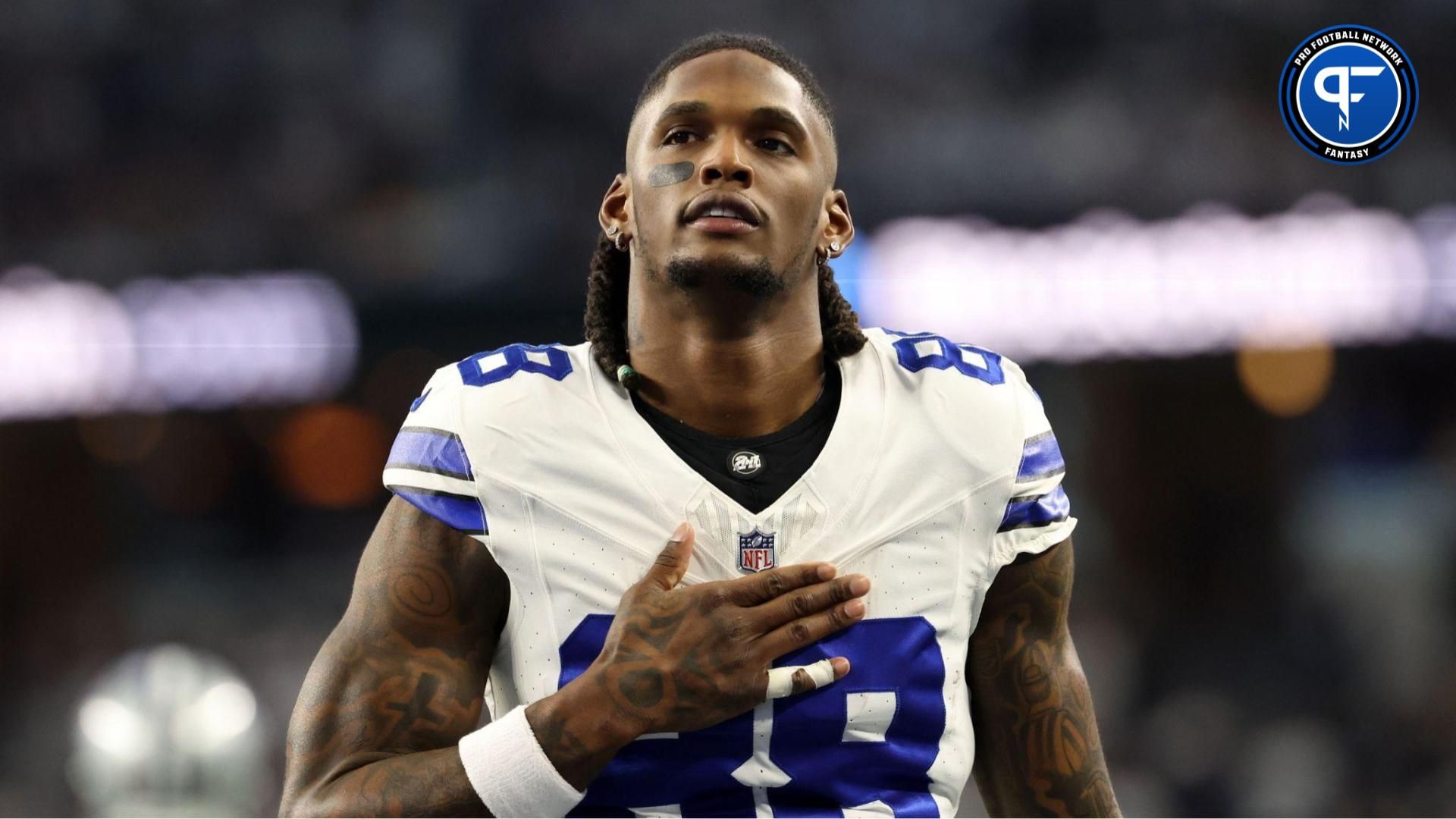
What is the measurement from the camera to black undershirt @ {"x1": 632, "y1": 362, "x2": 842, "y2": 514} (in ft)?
7.14

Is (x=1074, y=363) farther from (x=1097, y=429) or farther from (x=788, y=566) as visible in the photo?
(x=788, y=566)

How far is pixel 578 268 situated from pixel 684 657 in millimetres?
5479

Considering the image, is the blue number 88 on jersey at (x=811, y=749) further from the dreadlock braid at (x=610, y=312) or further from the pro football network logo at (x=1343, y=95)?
the pro football network logo at (x=1343, y=95)

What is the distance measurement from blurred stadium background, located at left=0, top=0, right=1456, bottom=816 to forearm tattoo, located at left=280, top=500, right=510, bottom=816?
16.9ft

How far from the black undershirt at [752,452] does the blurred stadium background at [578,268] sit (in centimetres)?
499

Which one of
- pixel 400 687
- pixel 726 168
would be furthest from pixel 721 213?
pixel 400 687

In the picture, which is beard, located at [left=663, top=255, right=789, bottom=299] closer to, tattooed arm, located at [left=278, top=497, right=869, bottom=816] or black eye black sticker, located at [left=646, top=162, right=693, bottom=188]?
black eye black sticker, located at [left=646, top=162, right=693, bottom=188]

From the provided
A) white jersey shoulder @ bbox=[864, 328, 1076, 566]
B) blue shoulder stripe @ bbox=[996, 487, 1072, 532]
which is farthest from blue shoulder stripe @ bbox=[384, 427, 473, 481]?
blue shoulder stripe @ bbox=[996, 487, 1072, 532]

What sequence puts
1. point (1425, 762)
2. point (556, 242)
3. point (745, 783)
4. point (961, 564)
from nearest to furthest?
point (745, 783) → point (961, 564) → point (1425, 762) → point (556, 242)

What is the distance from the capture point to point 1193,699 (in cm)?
673

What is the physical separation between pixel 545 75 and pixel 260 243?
5.51ft

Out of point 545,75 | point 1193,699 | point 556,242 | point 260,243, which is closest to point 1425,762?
point 1193,699

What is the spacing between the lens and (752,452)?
2.22 meters

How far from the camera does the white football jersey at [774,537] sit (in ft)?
6.68
